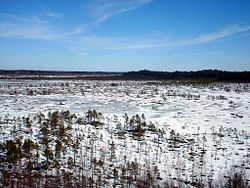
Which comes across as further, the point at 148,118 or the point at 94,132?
the point at 148,118

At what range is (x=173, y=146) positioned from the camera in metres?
12.6

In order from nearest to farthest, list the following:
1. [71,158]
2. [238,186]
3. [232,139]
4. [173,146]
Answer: [238,186]
[71,158]
[173,146]
[232,139]

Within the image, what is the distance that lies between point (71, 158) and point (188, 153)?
4558 mm

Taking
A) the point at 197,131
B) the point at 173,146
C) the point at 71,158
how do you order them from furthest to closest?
the point at 197,131 → the point at 173,146 → the point at 71,158

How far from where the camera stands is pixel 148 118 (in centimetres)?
1880

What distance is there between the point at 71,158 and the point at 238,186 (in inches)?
205

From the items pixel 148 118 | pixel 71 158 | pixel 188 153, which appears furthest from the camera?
pixel 148 118

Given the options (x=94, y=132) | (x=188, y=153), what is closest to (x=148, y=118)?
(x=94, y=132)

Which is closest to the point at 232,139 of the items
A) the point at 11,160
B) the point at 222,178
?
the point at 222,178

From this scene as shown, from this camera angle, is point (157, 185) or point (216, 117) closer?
point (157, 185)

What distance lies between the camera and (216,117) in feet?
65.3

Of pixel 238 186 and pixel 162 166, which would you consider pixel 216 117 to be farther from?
pixel 238 186

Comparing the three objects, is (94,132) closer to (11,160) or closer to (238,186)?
(11,160)

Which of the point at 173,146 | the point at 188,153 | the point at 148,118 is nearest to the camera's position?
the point at 188,153
